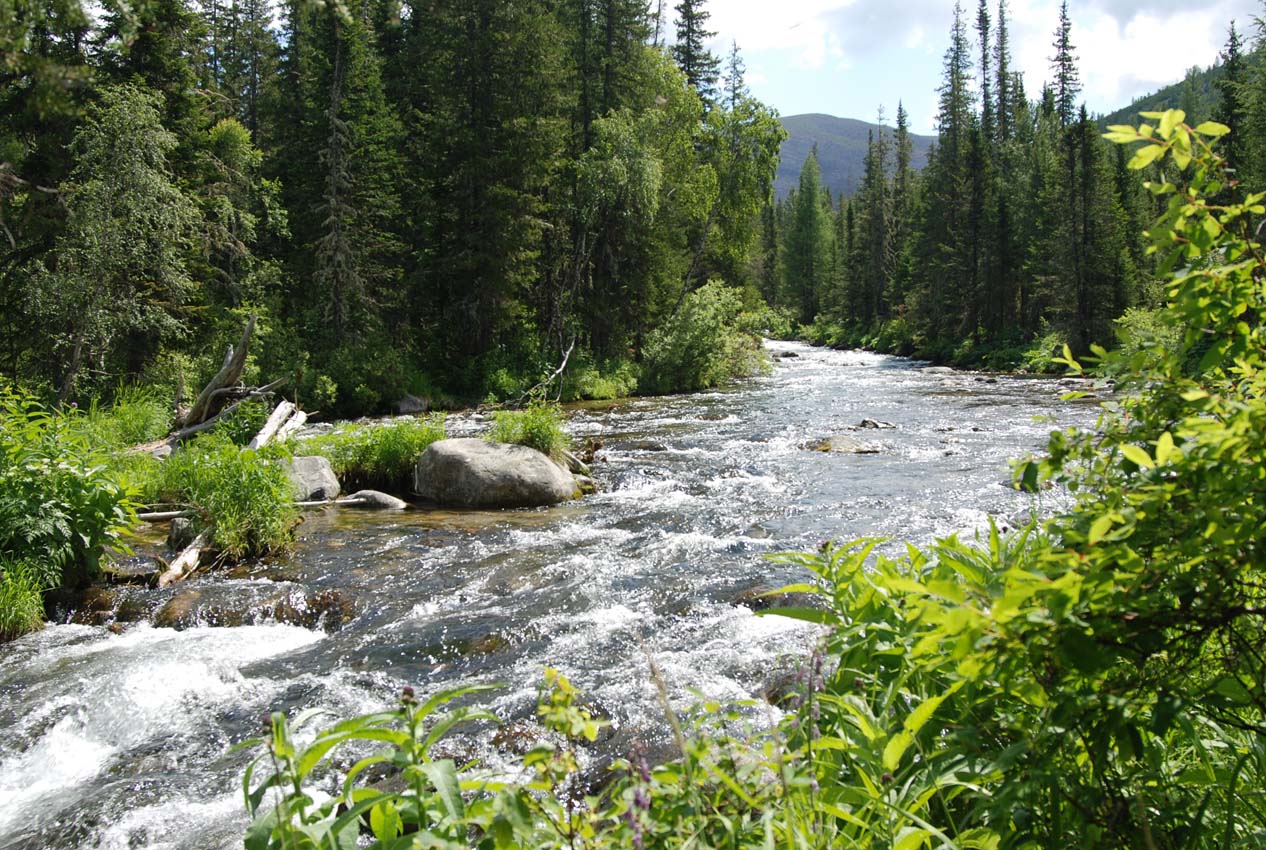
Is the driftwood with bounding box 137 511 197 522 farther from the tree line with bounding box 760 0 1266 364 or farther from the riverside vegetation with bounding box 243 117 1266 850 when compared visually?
the tree line with bounding box 760 0 1266 364

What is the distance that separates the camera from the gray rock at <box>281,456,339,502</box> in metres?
11.0

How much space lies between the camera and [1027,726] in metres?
2.34

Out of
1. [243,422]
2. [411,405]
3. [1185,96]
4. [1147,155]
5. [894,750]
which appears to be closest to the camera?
[1147,155]

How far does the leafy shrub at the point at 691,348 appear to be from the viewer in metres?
27.4

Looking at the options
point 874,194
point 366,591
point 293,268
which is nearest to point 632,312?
point 293,268

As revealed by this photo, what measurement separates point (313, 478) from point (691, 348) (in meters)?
17.7

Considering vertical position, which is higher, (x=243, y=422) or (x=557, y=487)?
(x=243, y=422)

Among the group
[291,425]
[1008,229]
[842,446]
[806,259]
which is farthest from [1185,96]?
[291,425]

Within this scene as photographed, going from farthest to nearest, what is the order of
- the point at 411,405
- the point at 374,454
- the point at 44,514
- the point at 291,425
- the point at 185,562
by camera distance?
the point at 411,405 → the point at 291,425 → the point at 374,454 → the point at 185,562 → the point at 44,514

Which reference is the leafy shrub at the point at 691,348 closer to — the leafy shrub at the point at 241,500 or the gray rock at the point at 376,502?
the gray rock at the point at 376,502

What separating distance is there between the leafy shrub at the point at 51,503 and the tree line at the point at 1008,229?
15968 mm

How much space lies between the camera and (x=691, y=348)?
2744 centimetres

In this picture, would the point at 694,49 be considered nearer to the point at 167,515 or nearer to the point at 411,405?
the point at 411,405

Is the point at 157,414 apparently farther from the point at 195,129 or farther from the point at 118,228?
the point at 195,129
